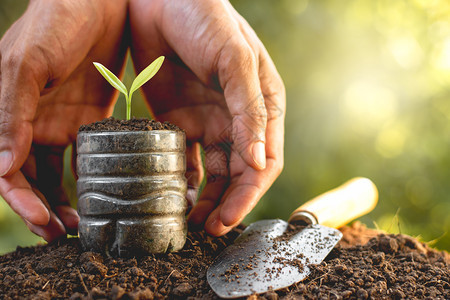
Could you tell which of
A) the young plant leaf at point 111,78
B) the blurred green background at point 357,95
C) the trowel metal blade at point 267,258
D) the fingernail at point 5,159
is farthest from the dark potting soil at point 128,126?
the blurred green background at point 357,95

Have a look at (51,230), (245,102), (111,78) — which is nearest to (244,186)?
(245,102)

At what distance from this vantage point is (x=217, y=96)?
2.24 m

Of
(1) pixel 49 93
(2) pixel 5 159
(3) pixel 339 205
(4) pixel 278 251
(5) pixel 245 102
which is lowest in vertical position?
(3) pixel 339 205

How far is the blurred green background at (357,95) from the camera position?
3441 millimetres

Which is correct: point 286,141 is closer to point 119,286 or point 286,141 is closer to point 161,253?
point 161,253

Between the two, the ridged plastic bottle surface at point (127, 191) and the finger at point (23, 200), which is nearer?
the ridged plastic bottle surface at point (127, 191)

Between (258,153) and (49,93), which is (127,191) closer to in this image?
(258,153)

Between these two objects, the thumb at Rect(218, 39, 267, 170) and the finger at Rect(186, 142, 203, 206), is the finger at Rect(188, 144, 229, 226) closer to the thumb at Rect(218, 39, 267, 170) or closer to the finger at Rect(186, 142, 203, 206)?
the finger at Rect(186, 142, 203, 206)

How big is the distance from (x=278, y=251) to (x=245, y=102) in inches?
23.6

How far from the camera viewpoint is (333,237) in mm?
1681

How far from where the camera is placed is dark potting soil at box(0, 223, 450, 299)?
1172mm

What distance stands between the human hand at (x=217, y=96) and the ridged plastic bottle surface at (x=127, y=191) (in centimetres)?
34

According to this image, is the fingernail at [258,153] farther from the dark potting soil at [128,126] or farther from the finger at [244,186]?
the dark potting soil at [128,126]

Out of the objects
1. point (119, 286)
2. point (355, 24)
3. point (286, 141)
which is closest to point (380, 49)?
point (355, 24)
